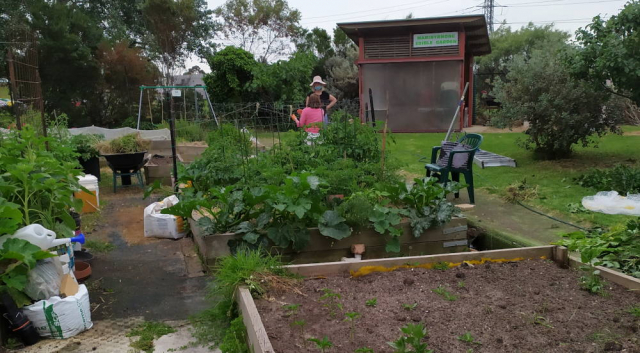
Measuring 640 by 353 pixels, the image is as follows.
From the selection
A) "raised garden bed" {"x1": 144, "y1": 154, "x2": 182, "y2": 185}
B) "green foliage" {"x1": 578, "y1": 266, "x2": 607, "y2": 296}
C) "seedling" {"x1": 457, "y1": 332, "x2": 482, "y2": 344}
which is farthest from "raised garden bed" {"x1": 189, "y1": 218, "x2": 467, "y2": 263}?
"raised garden bed" {"x1": 144, "y1": 154, "x2": 182, "y2": 185}

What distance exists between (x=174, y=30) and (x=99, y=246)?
18.2 metres

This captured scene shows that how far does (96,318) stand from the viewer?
134 inches

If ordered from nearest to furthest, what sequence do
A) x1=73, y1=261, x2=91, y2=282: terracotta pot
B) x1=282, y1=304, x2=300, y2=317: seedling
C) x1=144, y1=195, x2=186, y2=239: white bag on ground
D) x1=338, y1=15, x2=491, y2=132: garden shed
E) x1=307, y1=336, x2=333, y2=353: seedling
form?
x1=307, y1=336, x2=333, y2=353: seedling → x1=282, y1=304, x2=300, y2=317: seedling → x1=73, y1=261, x2=91, y2=282: terracotta pot → x1=144, y1=195, x2=186, y2=239: white bag on ground → x1=338, y1=15, x2=491, y2=132: garden shed

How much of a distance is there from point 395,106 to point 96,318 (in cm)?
1304

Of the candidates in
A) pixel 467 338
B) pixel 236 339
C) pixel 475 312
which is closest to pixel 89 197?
pixel 236 339

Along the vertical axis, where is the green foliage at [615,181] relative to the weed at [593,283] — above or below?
above

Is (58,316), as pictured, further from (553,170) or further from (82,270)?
(553,170)

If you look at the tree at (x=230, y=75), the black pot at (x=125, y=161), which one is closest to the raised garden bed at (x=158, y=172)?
the black pot at (x=125, y=161)

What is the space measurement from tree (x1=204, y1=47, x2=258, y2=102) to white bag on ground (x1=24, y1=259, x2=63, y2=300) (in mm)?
13884

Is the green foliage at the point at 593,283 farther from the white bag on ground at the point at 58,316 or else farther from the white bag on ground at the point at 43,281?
the white bag on ground at the point at 43,281

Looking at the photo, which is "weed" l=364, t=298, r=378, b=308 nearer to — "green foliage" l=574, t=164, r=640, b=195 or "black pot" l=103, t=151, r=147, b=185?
"green foliage" l=574, t=164, r=640, b=195

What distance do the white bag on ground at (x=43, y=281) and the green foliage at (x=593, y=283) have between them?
3307mm

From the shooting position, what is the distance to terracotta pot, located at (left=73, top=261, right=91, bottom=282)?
4.07 meters

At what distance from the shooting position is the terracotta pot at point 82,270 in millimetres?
4070
